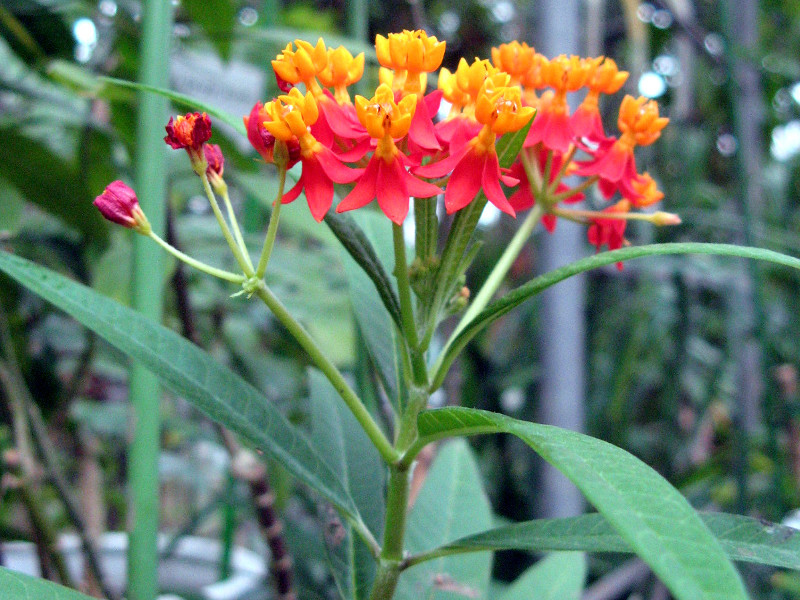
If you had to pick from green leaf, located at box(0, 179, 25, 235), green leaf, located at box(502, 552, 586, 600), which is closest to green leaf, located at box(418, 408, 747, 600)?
green leaf, located at box(502, 552, 586, 600)

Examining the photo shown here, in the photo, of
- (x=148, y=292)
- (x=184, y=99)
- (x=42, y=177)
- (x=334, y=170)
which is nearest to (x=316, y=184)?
(x=334, y=170)

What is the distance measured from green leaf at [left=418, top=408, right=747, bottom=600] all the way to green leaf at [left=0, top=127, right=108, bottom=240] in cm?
73

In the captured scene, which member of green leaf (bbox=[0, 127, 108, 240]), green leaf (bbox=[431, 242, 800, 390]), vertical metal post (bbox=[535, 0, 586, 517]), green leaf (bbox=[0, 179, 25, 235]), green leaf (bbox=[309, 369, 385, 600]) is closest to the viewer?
green leaf (bbox=[431, 242, 800, 390])

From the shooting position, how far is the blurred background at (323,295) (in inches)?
35.4

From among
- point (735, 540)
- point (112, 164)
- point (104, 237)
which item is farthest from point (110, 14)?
point (735, 540)

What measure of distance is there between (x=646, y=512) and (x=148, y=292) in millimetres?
452

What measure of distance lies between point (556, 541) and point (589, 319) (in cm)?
170

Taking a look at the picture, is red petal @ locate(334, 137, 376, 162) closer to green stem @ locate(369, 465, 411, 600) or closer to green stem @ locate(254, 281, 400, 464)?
green stem @ locate(254, 281, 400, 464)

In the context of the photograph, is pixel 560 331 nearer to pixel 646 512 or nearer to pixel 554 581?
pixel 554 581

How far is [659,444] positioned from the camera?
2.12 meters

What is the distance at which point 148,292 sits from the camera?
0.57 m

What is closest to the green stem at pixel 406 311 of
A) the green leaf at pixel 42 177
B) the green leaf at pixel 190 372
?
the green leaf at pixel 190 372

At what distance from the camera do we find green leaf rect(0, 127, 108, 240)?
0.82 m

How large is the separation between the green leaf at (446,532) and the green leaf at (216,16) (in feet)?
2.52
